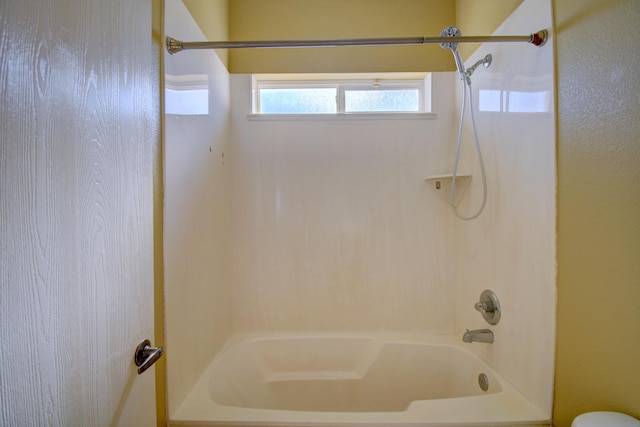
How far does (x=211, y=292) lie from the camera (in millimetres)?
1622

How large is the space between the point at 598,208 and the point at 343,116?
4.48ft

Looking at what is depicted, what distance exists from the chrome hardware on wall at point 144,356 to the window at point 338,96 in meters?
1.63

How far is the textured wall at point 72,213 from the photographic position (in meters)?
0.46

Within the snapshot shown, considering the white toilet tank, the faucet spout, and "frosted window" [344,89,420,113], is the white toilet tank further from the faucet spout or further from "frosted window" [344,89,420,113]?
"frosted window" [344,89,420,113]

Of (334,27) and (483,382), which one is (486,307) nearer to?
(483,382)

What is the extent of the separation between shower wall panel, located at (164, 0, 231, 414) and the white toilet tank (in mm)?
1285

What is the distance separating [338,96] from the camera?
6.91ft

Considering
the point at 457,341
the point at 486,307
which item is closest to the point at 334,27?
the point at 486,307

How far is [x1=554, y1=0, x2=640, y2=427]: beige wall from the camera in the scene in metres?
0.84

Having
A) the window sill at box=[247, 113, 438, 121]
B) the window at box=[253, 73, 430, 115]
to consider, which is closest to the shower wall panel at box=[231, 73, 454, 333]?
the window sill at box=[247, 113, 438, 121]

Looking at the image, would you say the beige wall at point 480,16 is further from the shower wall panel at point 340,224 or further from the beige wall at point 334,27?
the shower wall panel at point 340,224

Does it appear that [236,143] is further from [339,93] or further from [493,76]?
[493,76]

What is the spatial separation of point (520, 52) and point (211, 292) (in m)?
1.77

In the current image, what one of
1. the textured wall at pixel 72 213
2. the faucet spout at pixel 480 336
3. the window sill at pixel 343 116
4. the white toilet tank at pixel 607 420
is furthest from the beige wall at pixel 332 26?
the white toilet tank at pixel 607 420
